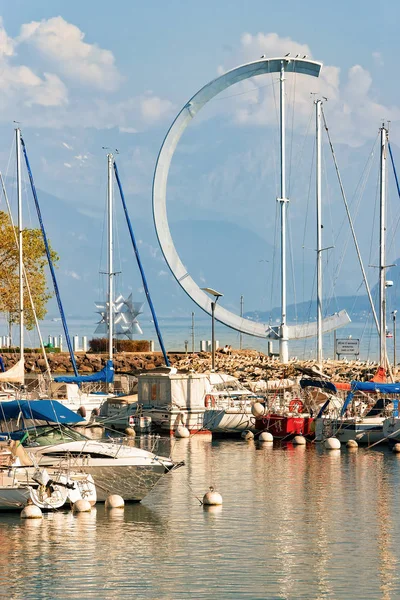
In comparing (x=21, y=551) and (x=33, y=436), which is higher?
(x=33, y=436)

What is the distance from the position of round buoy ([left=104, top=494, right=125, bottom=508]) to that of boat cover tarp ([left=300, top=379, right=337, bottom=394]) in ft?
58.9

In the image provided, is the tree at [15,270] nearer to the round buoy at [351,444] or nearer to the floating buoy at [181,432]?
the floating buoy at [181,432]

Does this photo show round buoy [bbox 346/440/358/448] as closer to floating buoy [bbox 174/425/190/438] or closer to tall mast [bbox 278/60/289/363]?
floating buoy [bbox 174/425/190/438]

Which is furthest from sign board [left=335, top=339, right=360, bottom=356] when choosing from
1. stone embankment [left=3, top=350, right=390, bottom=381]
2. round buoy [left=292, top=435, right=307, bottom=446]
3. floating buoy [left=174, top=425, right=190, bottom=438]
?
round buoy [left=292, top=435, right=307, bottom=446]

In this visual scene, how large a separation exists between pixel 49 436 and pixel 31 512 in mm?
3241

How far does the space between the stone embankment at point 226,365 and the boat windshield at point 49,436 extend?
1931 cm

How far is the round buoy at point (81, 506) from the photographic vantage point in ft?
80.7

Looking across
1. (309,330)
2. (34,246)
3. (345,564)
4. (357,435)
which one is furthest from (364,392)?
(34,246)

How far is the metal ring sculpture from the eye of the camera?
63188 mm

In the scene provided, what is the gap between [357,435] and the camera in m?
38.6

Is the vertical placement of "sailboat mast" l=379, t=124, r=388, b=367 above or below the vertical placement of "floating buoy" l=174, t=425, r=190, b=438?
above

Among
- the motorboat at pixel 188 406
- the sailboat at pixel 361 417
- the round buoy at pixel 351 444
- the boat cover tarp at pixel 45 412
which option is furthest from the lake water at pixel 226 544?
the motorboat at pixel 188 406

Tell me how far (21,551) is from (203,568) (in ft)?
11.8

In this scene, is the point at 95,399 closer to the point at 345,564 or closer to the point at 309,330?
the point at 309,330
